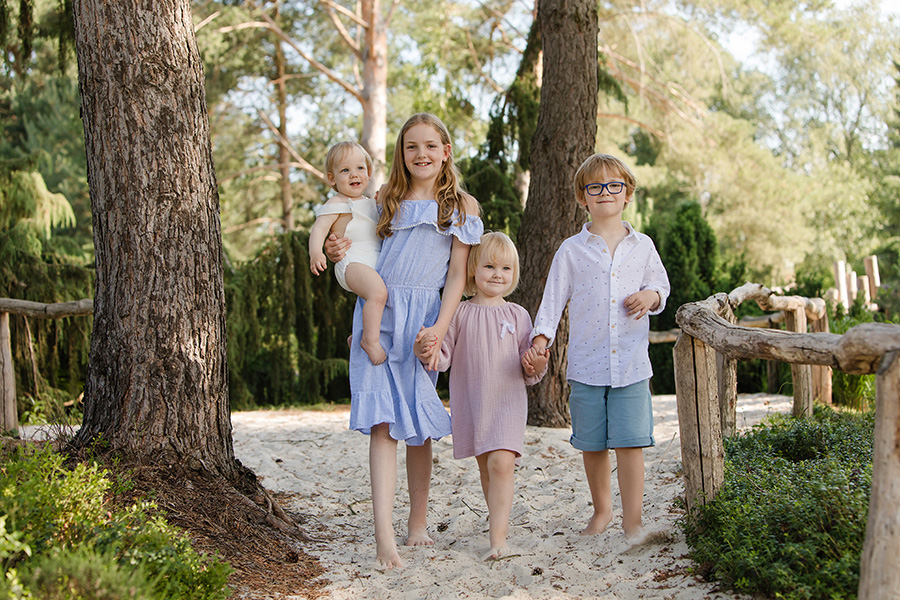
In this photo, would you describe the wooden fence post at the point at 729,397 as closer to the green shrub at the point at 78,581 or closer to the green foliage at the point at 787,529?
the green foliage at the point at 787,529

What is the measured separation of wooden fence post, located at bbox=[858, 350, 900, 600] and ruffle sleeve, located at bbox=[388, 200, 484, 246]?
1.64 metres

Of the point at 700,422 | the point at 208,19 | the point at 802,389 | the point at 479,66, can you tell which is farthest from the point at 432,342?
the point at 479,66

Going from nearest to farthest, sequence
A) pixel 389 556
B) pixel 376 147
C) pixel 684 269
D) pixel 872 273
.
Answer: pixel 389 556, pixel 684 269, pixel 376 147, pixel 872 273

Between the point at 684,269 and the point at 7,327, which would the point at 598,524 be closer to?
the point at 7,327

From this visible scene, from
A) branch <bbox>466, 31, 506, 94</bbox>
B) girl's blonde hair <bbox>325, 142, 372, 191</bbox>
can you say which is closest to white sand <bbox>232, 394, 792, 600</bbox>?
girl's blonde hair <bbox>325, 142, 372, 191</bbox>

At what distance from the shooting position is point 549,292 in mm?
3307

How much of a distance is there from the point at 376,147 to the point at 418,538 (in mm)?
9936

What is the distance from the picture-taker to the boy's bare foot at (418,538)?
332 cm

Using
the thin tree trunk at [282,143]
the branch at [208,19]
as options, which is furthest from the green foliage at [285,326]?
the thin tree trunk at [282,143]

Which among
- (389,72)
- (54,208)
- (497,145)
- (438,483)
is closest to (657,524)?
(438,483)

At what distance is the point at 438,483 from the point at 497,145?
213 inches

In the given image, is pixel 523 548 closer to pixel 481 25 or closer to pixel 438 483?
pixel 438 483

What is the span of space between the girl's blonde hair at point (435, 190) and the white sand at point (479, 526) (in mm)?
1380

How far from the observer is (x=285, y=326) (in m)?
9.10
